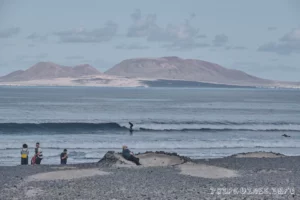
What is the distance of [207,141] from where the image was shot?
38.0 metres


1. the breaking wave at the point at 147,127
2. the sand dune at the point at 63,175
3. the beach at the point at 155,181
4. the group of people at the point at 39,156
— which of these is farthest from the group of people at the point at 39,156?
the breaking wave at the point at 147,127

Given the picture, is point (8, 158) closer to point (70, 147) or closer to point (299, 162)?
point (70, 147)

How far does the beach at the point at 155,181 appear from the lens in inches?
595

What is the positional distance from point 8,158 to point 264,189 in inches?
646

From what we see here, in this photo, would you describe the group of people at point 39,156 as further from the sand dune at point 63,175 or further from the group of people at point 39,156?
the sand dune at point 63,175

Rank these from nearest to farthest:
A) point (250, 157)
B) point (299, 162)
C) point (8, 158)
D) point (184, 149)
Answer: point (299, 162), point (250, 157), point (8, 158), point (184, 149)

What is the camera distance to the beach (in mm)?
15109

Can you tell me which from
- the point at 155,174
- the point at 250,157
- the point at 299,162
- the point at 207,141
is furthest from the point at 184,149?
the point at 155,174

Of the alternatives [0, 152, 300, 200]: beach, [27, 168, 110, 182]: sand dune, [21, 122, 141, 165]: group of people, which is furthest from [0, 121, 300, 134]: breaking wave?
[27, 168, 110, 182]: sand dune

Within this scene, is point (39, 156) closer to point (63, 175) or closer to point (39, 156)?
point (39, 156)

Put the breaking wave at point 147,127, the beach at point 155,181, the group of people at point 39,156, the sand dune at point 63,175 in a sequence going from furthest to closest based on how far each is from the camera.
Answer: the breaking wave at point 147,127
the group of people at point 39,156
the sand dune at point 63,175
the beach at point 155,181

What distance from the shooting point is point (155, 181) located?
57.8 feet

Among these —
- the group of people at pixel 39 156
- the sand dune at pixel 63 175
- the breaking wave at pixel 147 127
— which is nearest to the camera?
the sand dune at pixel 63 175

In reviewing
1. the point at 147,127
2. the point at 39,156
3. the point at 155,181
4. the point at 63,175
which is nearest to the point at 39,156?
the point at 39,156
